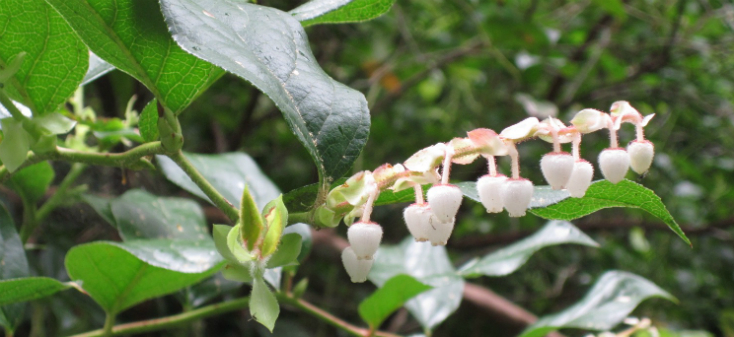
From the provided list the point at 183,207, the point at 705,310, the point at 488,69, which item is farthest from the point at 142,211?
the point at 705,310

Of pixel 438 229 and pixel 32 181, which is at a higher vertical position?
pixel 438 229

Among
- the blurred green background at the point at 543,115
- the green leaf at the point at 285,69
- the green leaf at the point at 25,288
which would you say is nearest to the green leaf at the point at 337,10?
the green leaf at the point at 285,69

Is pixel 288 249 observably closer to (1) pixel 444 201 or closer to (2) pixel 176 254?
(1) pixel 444 201

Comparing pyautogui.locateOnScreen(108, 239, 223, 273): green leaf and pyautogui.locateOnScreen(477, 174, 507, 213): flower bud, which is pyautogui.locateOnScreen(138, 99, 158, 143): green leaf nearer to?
pyautogui.locateOnScreen(108, 239, 223, 273): green leaf

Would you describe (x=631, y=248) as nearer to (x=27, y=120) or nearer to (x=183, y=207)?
(x=183, y=207)

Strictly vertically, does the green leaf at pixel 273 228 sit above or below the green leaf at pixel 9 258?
above

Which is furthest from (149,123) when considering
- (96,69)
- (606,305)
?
(606,305)

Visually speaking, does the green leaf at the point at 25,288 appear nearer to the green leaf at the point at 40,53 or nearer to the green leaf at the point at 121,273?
the green leaf at the point at 121,273
